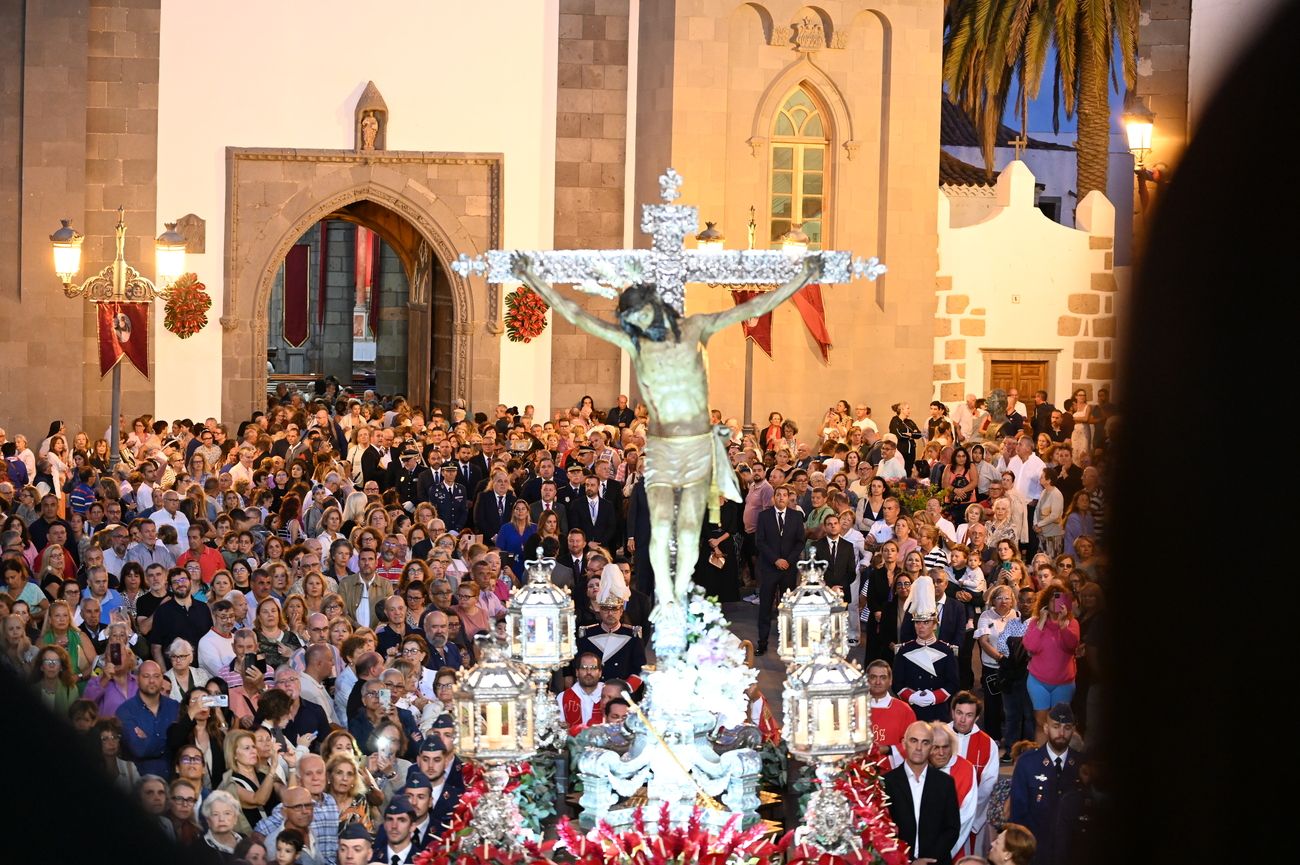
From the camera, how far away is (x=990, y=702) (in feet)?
43.0

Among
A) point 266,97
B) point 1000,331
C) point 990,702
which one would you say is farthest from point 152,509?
point 1000,331

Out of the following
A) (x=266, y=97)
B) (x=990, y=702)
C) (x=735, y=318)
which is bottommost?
(x=990, y=702)

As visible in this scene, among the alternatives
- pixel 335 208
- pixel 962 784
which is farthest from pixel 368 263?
pixel 962 784

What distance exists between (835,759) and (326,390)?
35.1 meters

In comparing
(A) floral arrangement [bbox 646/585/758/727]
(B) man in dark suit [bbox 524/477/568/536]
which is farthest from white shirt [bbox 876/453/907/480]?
(A) floral arrangement [bbox 646/585/758/727]

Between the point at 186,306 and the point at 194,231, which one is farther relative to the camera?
the point at 194,231

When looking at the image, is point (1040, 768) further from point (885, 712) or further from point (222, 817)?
point (222, 817)

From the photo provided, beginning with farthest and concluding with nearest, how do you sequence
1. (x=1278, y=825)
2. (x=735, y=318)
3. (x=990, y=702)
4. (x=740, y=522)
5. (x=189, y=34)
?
(x=189, y=34) < (x=740, y=522) < (x=990, y=702) < (x=735, y=318) < (x=1278, y=825)

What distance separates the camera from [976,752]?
32.3 feet

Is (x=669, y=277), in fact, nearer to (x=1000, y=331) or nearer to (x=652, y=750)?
(x=652, y=750)

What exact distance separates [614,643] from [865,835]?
4.35 meters

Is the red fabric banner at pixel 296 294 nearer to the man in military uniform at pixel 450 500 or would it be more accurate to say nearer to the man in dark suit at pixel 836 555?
the man in military uniform at pixel 450 500

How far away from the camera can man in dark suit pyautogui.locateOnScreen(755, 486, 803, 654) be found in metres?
15.9

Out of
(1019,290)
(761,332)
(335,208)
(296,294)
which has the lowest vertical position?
(761,332)
